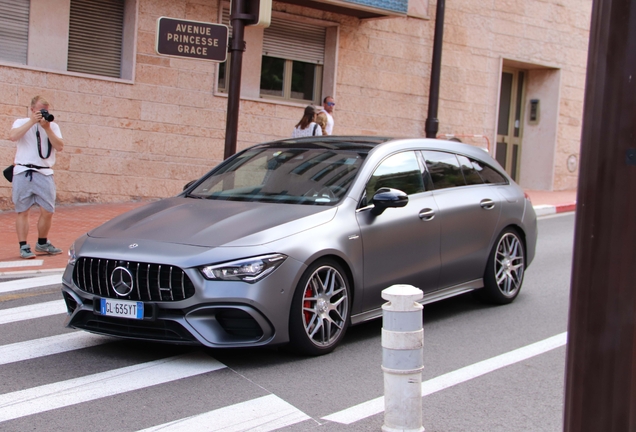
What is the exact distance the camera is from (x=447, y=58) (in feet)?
64.2

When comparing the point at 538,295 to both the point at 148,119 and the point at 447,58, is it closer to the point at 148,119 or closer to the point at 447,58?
the point at 148,119

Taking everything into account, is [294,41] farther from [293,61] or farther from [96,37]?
[96,37]

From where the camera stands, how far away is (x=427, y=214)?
23.4ft

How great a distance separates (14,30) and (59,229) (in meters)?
4.14

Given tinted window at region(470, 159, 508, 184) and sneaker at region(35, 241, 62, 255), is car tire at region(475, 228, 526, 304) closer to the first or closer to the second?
tinted window at region(470, 159, 508, 184)

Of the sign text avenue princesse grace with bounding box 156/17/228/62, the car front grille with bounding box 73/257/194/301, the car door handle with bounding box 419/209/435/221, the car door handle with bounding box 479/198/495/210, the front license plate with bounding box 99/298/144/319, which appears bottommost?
the front license plate with bounding box 99/298/144/319

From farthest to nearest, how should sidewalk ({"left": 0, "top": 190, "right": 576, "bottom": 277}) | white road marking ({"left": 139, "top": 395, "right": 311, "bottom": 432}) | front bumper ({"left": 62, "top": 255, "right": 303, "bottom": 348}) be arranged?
sidewalk ({"left": 0, "top": 190, "right": 576, "bottom": 277}) → front bumper ({"left": 62, "top": 255, "right": 303, "bottom": 348}) → white road marking ({"left": 139, "top": 395, "right": 311, "bottom": 432})

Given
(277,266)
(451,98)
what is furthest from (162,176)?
(277,266)

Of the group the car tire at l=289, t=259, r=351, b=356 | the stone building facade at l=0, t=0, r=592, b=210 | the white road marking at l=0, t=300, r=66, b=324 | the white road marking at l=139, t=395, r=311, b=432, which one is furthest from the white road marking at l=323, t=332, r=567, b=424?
the stone building facade at l=0, t=0, r=592, b=210

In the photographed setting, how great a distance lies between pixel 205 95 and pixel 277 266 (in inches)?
414

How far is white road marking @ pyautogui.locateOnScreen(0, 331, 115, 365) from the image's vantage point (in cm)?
593

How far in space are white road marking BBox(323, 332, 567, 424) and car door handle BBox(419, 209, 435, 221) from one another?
4.30 ft

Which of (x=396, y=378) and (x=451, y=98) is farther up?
(x=451, y=98)

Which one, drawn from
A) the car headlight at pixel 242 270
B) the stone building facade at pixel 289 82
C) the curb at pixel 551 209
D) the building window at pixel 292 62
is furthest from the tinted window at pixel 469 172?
the building window at pixel 292 62
